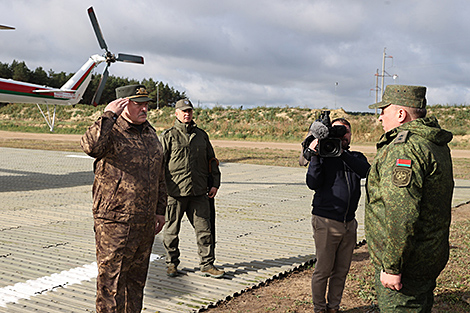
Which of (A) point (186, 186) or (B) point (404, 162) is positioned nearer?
(B) point (404, 162)

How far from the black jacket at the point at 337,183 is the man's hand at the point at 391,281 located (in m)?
1.26

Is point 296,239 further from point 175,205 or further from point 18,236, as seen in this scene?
point 18,236

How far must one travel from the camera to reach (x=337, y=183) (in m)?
4.03

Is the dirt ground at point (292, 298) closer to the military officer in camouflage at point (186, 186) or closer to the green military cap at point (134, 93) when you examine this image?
the military officer in camouflage at point (186, 186)

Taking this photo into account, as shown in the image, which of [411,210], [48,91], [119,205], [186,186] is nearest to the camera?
[411,210]

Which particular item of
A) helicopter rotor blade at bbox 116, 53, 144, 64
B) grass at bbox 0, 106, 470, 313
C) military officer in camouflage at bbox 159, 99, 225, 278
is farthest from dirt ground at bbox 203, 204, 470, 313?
helicopter rotor blade at bbox 116, 53, 144, 64

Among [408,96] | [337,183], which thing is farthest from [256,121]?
[408,96]

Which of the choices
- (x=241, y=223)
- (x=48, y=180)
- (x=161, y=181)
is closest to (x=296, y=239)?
(x=241, y=223)

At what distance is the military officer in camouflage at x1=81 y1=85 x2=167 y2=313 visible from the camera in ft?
10.6

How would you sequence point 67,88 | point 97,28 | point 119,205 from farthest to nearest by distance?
1. point 67,88
2. point 97,28
3. point 119,205

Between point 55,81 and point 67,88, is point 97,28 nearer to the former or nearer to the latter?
point 67,88

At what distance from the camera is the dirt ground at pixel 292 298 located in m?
4.38

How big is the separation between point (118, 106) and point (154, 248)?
Result: 3585 millimetres

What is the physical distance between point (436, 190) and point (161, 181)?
211cm
